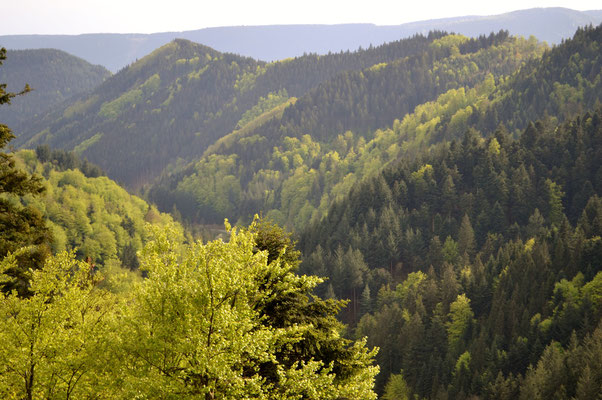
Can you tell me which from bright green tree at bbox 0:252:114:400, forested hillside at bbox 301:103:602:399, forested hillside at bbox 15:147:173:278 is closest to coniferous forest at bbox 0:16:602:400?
bright green tree at bbox 0:252:114:400

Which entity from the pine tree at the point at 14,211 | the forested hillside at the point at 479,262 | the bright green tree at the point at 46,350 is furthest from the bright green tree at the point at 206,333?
the forested hillside at the point at 479,262

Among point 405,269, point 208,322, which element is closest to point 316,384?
point 208,322

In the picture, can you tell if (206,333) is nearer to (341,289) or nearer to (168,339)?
(168,339)

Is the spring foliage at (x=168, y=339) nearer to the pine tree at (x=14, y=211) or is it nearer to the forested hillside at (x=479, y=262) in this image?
the pine tree at (x=14, y=211)

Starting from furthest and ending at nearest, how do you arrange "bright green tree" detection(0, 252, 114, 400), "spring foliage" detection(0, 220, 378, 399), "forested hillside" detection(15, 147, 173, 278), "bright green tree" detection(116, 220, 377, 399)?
"forested hillside" detection(15, 147, 173, 278), "bright green tree" detection(0, 252, 114, 400), "spring foliage" detection(0, 220, 378, 399), "bright green tree" detection(116, 220, 377, 399)

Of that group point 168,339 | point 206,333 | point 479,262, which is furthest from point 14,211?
point 479,262

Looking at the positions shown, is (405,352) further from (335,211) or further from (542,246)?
(335,211)

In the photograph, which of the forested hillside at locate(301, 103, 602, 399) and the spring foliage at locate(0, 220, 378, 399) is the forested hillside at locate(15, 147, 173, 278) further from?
the spring foliage at locate(0, 220, 378, 399)

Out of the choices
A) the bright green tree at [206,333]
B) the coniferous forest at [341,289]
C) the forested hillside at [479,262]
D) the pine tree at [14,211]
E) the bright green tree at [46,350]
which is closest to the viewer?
the bright green tree at [206,333]

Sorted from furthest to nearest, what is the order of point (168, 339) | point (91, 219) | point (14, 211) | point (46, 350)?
1. point (91, 219)
2. point (14, 211)
3. point (46, 350)
4. point (168, 339)

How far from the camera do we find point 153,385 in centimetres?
1997

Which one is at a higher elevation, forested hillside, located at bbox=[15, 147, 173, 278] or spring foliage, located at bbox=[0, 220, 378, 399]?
spring foliage, located at bbox=[0, 220, 378, 399]

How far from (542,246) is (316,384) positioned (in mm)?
104923

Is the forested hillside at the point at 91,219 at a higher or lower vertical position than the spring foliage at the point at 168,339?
lower
